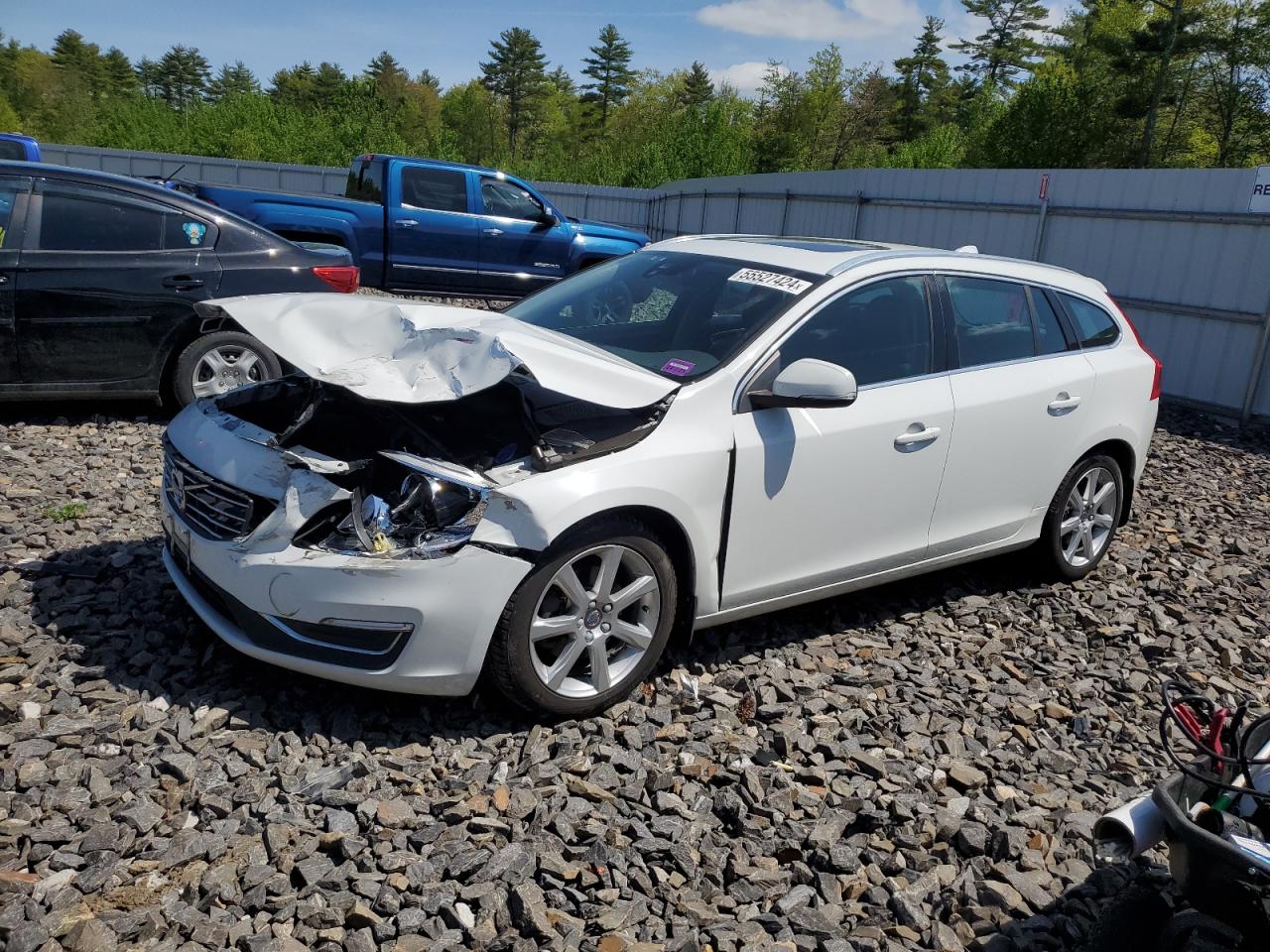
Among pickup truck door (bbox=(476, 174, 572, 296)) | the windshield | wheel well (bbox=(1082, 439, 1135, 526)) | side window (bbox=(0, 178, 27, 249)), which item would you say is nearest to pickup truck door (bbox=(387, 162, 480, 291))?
pickup truck door (bbox=(476, 174, 572, 296))

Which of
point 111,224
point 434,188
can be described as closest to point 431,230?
point 434,188

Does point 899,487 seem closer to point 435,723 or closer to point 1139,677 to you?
point 1139,677

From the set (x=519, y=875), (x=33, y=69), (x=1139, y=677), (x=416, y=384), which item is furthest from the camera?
(x=33, y=69)

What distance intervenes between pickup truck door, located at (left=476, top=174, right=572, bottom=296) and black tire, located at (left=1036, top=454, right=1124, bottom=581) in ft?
30.9

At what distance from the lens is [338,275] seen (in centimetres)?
769

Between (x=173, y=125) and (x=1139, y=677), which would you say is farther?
(x=173, y=125)

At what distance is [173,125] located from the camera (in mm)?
51531

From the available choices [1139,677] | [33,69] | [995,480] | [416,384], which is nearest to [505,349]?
[416,384]

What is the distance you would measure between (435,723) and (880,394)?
217 centimetres

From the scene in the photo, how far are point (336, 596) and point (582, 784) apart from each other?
0.98 metres

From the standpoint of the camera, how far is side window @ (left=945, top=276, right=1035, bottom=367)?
15.5 ft

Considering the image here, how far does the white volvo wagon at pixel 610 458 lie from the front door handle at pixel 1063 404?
15 millimetres

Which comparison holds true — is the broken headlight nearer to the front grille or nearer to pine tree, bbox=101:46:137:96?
the front grille

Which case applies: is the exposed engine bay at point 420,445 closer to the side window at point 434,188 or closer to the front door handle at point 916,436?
the front door handle at point 916,436
